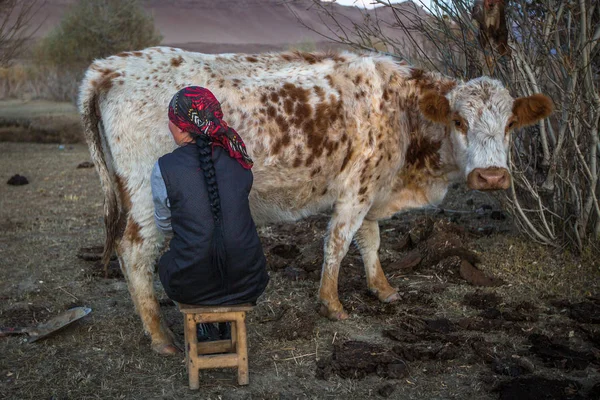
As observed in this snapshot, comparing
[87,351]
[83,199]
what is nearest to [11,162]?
[83,199]

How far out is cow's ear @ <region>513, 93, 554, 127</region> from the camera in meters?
5.10

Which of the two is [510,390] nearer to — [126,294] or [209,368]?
[209,368]

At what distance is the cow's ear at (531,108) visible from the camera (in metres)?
5.10

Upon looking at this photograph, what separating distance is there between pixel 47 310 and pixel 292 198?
2.36 m

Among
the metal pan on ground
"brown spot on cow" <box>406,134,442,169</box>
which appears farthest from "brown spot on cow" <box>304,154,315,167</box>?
the metal pan on ground

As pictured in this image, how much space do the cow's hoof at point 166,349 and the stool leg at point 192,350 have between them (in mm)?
591

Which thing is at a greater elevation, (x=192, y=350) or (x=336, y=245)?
(x=336, y=245)

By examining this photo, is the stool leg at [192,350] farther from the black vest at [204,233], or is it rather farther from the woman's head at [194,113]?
the woman's head at [194,113]

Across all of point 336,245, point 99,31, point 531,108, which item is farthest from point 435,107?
point 99,31

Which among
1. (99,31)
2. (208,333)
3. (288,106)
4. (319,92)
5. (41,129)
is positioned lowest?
(208,333)

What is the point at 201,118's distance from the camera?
155 inches

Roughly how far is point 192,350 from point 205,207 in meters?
0.93

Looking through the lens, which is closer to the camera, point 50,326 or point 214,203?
point 214,203

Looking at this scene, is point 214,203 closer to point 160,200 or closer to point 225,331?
point 160,200
